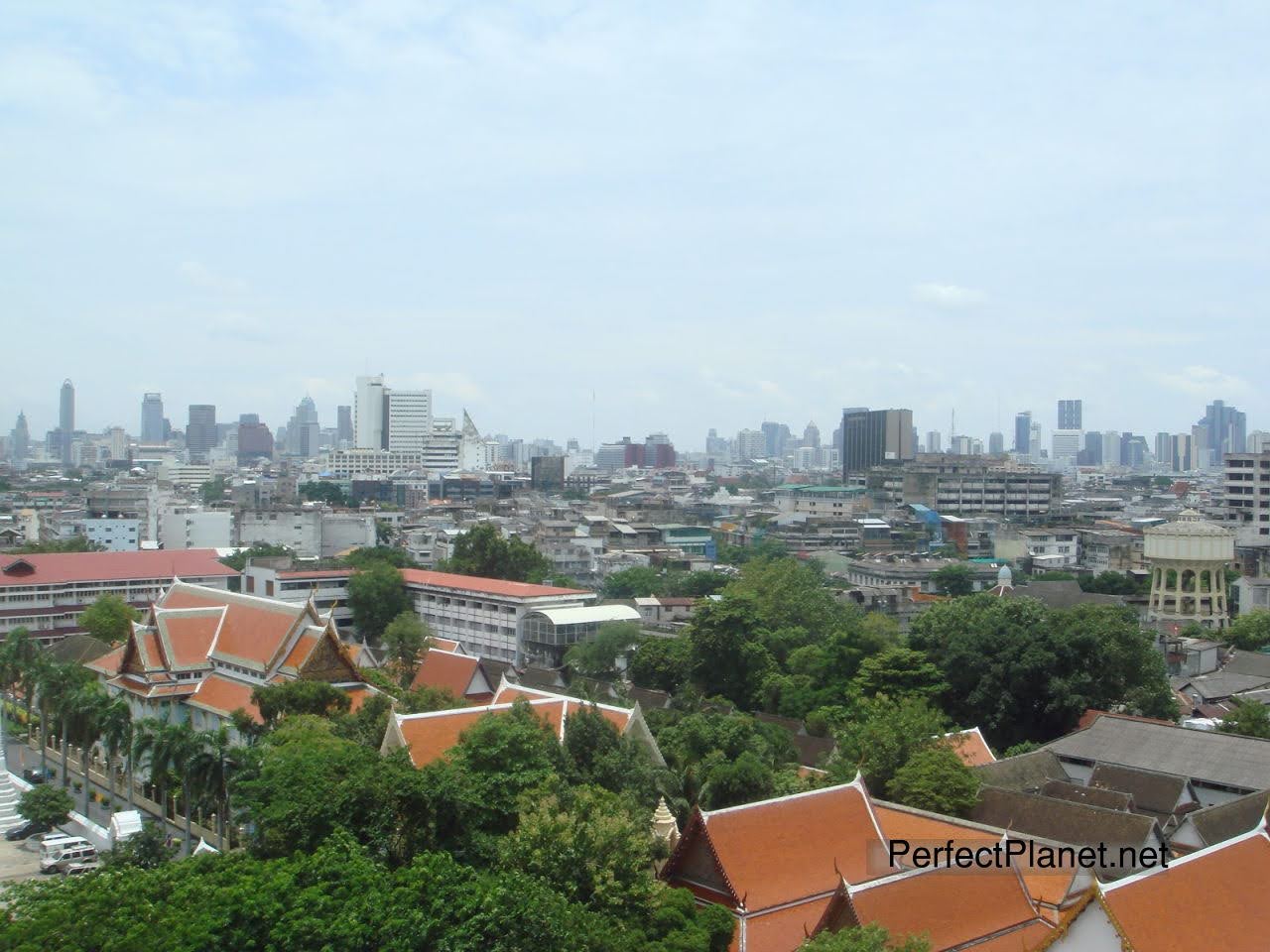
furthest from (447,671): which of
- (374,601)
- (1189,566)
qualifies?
(1189,566)

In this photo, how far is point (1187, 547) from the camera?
51656 mm

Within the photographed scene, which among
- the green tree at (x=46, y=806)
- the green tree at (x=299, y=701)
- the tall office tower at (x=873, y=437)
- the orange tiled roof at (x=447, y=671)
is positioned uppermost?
the tall office tower at (x=873, y=437)

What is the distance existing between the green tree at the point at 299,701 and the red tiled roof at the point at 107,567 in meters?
26.8

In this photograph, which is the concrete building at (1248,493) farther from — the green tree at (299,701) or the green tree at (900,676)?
the green tree at (299,701)

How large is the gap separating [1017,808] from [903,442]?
12124cm

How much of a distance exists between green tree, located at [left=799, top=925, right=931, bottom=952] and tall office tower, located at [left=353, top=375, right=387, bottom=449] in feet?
530

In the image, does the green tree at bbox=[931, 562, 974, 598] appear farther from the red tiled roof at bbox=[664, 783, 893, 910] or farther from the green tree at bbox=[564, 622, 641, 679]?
the red tiled roof at bbox=[664, 783, 893, 910]

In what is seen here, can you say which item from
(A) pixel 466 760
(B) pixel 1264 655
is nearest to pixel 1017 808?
(A) pixel 466 760

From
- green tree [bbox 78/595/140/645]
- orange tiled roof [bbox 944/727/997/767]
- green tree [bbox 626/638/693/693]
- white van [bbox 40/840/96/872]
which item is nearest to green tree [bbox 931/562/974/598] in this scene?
green tree [bbox 626/638/693/693]

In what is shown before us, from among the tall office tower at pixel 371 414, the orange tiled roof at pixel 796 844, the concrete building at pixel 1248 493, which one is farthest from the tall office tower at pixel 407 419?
the orange tiled roof at pixel 796 844

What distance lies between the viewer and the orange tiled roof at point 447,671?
34469mm

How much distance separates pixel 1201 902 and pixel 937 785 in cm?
716

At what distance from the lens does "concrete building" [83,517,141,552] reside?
259 feet

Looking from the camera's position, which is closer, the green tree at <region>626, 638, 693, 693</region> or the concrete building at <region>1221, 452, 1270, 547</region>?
the green tree at <region>626, 638, 693, 693</region>
